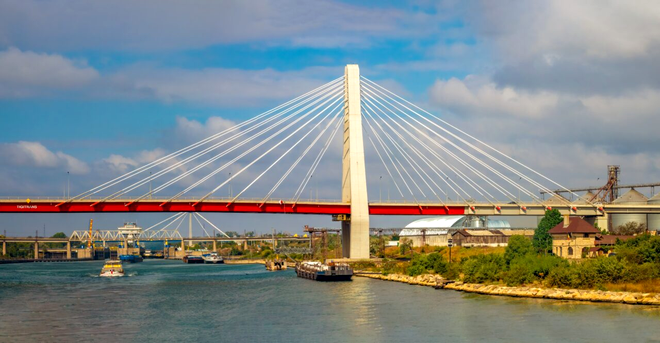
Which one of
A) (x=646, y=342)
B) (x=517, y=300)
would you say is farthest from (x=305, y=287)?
(x=646, y=342)

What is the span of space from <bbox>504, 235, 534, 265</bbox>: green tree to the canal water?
1042 centimetres

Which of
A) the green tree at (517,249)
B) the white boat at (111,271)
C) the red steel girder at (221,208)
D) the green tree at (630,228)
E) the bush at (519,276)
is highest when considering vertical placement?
the red steel girder at (221,208)

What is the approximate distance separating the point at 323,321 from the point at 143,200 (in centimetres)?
4620

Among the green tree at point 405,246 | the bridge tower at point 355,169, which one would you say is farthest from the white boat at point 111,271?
the green tree at point 405,246

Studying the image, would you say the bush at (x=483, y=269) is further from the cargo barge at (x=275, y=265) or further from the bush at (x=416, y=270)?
the cargo barge at (x=275, y=265)

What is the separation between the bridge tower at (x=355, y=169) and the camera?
100750mm

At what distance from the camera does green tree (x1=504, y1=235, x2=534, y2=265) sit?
83.0 m

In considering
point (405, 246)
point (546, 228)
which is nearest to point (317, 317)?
point (546, 228)

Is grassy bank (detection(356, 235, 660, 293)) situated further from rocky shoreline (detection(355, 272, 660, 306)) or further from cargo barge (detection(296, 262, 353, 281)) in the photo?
cargo barge (detection(296, 262, 353, 281))

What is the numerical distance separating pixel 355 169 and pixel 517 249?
23579mm

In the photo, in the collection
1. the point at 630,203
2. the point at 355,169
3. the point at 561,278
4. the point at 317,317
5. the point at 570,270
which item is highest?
the point at 355,169

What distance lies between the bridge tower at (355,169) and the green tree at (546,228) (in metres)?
24.4

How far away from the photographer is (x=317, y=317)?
5788cm

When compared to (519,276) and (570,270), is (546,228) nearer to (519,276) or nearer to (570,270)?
(519,276)
